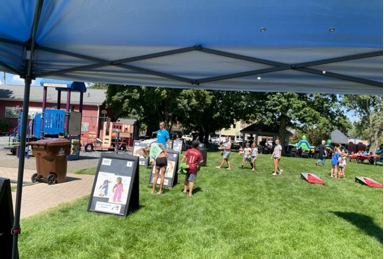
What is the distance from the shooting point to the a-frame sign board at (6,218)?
3043 millimetres

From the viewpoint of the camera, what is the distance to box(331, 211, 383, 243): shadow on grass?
20.7ft

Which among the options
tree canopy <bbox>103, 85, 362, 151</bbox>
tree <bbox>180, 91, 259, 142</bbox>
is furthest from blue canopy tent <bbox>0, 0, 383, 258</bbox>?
tree <bbox>180, 91, 259, 142</bbox>

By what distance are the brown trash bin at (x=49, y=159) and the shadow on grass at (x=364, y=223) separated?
26.3ft

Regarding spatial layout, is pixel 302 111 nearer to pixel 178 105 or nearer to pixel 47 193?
pixel 178 105

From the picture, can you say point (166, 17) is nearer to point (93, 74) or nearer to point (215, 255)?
point (93, 74)

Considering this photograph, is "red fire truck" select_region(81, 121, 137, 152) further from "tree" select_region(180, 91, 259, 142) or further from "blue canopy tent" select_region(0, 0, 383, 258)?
"blue canopy tent" select_region(0, 0, 383, 258)

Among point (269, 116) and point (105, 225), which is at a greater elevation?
point (269, 116)

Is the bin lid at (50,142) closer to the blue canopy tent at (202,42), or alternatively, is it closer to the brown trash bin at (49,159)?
the brown trash bin at (49,159)

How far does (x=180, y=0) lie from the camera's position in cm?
240

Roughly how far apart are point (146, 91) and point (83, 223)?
74.6 ft

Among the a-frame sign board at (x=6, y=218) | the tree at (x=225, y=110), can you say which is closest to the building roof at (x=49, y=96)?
the tree at (x=225, y=110)

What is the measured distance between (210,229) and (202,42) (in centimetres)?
395

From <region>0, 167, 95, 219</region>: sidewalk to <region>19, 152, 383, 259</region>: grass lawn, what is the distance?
0.57 meters

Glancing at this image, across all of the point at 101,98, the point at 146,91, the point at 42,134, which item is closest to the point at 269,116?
the point at 146,91
